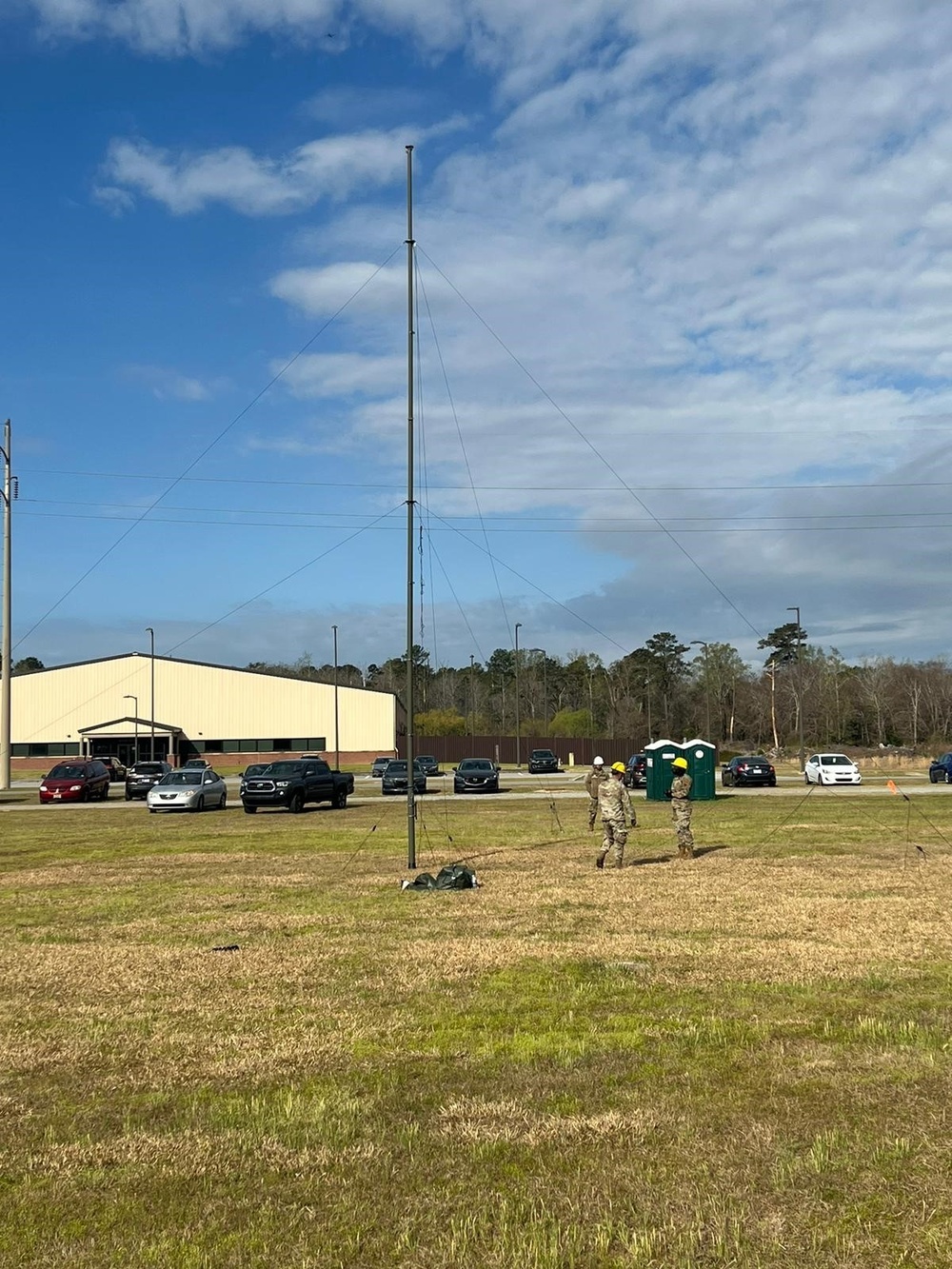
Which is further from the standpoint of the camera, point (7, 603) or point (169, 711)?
point (169, 711)

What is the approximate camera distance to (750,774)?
49219 millimetres

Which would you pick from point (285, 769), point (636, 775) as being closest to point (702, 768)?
point (285, 769)

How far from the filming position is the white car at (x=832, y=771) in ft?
163

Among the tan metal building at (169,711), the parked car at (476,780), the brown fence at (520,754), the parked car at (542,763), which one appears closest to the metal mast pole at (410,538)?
the parked car at (476,780)

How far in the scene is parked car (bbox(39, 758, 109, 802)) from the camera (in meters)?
46.3

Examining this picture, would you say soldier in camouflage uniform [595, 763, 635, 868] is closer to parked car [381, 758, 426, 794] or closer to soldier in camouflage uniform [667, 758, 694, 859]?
soldier in camouflage uniform [667, 758, 694, 859]

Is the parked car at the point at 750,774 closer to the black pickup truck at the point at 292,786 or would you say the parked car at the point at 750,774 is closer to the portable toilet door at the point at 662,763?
the portable toilet door at the point at 662,763

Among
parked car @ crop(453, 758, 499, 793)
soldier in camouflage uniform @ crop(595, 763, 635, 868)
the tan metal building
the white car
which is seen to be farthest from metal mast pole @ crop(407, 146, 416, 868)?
the tan metal building

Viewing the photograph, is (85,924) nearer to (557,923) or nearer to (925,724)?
(557,923)

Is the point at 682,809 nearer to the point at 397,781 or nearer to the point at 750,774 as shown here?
the point at 397,781

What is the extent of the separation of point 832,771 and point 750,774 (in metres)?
3.59

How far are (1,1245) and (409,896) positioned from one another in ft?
35.8

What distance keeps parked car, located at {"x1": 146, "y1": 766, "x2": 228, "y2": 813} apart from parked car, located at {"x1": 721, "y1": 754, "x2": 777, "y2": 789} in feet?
66.4

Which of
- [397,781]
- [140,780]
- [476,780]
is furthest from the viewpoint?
[397,781]
